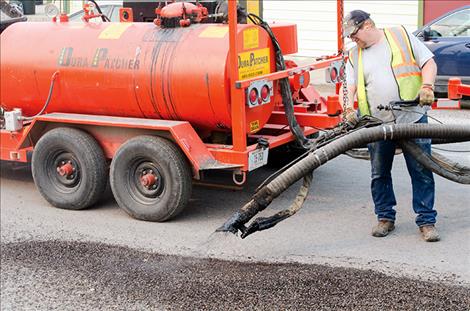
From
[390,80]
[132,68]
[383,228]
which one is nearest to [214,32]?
[132,68]

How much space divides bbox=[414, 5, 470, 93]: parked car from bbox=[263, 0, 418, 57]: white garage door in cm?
450

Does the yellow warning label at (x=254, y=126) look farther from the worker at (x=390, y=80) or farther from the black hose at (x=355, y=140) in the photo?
the black hose at (x=355, y=140)

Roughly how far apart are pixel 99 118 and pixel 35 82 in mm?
910

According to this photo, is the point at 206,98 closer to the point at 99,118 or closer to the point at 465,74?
the point at 99,118

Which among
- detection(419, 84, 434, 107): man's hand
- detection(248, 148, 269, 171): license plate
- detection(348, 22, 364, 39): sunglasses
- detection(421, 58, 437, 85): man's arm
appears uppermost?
detection(348, 22, 364, 39): sunglasses

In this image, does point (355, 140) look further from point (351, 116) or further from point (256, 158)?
point (256, 158)

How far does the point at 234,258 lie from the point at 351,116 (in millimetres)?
1400

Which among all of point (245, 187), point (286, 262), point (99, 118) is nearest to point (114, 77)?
point (99, 118)

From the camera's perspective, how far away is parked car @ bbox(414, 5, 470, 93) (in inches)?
460

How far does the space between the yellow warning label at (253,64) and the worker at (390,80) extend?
962 millimetres

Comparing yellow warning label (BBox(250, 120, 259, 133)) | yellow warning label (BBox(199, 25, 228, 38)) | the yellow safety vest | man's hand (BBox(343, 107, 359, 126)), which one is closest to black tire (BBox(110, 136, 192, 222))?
yellow warning label (BBox(250, 120, 259, 133))

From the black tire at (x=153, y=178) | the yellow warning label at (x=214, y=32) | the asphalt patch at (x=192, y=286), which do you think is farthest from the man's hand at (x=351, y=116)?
A: the black tire at (x=153, y=178)

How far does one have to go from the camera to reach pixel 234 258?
6094 mm

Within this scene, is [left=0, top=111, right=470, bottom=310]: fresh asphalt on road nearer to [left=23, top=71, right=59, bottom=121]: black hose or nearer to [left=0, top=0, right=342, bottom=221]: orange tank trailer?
[left=0, top=0, right=342, bottom=221]: orange tank trailer
